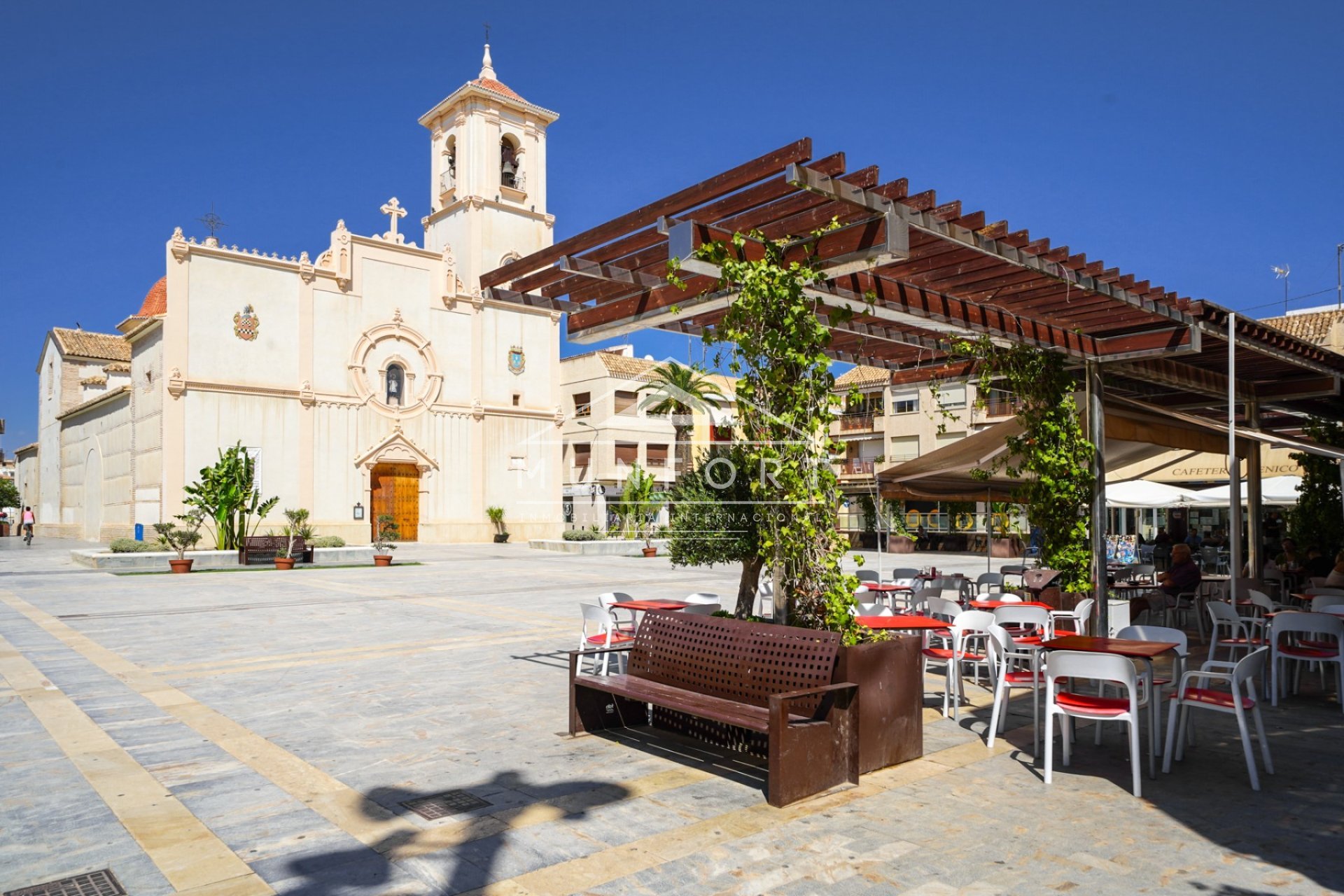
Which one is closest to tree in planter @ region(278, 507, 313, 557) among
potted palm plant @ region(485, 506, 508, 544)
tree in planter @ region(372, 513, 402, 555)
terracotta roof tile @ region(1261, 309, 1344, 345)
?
tree in planter @ region(372, 513, 402, 555)

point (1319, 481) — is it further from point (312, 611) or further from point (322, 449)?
point (322, 449)

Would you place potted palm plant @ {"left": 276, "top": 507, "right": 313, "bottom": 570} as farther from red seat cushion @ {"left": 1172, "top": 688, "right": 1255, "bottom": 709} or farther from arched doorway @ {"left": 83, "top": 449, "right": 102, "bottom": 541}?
red seat cushion @ {"left": 1172, "top": 688, "right": 1255, "bottom": 709}

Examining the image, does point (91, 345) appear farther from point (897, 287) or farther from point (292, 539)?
point (897, 287)

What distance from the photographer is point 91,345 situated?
163 feet

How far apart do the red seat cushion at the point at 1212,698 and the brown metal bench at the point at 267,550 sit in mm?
23309

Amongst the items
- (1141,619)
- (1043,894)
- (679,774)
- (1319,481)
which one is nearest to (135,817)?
(679,774)

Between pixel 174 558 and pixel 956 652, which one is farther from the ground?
pixel 956 652

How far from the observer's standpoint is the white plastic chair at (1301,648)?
7.15 m

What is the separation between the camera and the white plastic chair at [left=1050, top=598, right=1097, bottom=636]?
27.8 ft

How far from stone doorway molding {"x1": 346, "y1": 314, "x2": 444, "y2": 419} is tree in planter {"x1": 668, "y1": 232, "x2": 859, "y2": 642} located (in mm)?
32341

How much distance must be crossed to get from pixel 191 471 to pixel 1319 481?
103 ft

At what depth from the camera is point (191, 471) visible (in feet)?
105

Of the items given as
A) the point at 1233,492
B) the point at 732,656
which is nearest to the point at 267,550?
the point at 732,656

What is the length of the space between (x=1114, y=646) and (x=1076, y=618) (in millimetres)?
2707
